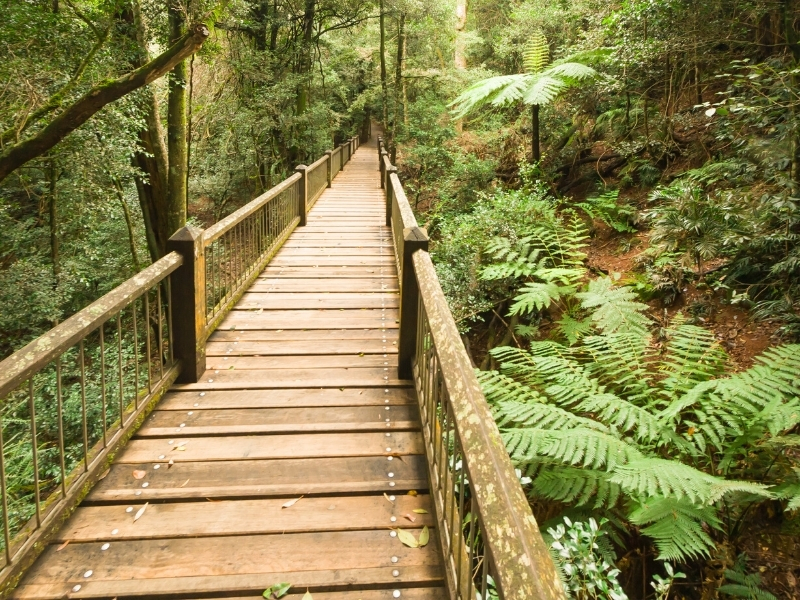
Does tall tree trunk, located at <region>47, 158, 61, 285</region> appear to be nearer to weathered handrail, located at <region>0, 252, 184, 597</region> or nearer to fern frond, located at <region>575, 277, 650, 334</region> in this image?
weathered handrail, located at <region>0, 252, 184, 597</region>

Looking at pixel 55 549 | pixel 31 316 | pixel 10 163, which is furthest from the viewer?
pixel 31 316

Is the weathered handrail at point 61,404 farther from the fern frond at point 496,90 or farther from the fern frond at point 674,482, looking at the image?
the fern frond at point 496,90

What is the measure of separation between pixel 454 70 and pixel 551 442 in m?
16.7

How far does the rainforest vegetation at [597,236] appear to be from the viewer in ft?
9.43

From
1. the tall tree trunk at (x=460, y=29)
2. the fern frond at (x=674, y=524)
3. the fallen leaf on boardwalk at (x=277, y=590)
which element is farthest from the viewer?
the tall tree trunk at (x=460, y=29)

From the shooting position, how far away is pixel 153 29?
8.45 metres

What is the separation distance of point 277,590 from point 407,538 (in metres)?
0.63

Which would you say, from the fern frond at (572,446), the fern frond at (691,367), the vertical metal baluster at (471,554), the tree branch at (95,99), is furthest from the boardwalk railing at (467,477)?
the tree branch at (95,99)

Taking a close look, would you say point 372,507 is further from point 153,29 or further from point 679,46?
point 153,29

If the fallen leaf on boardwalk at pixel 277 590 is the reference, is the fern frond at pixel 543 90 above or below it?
above

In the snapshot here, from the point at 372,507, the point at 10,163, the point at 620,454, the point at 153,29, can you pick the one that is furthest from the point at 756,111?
the point at 153,29

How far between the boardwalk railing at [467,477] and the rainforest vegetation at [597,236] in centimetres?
53

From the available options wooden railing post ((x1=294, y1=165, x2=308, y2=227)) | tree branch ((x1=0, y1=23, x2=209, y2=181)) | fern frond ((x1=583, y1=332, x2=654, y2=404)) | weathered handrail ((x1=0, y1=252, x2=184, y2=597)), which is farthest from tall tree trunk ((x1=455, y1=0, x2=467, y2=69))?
weathered handrail ((x1=0, y1=252, x2=184, y2=597))

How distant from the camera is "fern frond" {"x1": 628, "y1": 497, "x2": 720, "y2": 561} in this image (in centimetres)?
245
